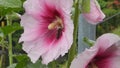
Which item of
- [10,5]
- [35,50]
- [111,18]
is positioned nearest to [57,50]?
[35,50]

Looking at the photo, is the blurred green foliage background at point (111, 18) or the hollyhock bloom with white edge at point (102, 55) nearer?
the hollyhock bloom with white edge at point (102, 55)

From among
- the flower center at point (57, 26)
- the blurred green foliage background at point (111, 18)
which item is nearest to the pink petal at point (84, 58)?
the flower center at point (57, 26)

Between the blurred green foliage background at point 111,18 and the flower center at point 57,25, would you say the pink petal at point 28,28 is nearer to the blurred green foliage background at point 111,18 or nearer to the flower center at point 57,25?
the flower center at point 57,25

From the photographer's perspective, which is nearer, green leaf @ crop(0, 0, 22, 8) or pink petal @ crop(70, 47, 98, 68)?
pink petal @ crop(70, 47, 98, 68)

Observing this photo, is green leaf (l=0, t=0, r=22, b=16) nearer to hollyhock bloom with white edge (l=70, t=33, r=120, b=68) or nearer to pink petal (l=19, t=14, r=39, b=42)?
pink petal (l=19, t=14, r=39, b=42)

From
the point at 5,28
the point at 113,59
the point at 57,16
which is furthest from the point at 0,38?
the point at 113,59

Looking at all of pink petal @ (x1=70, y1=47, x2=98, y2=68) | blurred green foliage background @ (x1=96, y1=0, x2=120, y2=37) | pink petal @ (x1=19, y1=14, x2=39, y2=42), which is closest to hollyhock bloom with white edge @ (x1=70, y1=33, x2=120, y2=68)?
pink petal @ (x1=70, y1=47, x2=98, y2=68)

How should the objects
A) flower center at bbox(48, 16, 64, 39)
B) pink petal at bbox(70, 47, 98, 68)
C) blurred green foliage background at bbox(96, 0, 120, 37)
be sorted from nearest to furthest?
pink petal at bbox(70, 47, 98, 68)
flower center at bbox(48, 16, 64, 39)
blurred green foliage background at bbox(96, 0, 120, 37)

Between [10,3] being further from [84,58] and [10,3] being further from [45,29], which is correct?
[84,58]
